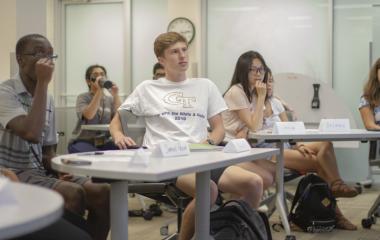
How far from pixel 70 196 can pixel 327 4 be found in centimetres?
426

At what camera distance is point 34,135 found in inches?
75.7

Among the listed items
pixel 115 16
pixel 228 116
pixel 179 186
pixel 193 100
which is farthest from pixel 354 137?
pixel 115 16

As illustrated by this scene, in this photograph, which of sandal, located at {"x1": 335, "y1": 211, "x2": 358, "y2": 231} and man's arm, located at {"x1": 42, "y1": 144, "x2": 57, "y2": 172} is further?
sandal, located at {"x1": 335, "y1": 211, "x2": 358, "y2": 231}

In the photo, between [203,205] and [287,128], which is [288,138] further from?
[203,205]

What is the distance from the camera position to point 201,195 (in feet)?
6.21

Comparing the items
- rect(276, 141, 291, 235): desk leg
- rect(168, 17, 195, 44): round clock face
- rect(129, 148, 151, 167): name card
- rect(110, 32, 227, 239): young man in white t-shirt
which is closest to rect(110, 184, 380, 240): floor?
rect(276, 141, 291, 235): desk leg

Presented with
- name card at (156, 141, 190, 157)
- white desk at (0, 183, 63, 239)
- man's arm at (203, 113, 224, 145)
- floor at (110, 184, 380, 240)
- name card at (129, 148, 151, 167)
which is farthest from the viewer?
floor at (110, 184, 380, 240)

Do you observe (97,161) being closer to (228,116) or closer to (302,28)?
(228,116)

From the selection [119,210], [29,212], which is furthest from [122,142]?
[29,212]

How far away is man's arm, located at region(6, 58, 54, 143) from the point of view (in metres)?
1.92

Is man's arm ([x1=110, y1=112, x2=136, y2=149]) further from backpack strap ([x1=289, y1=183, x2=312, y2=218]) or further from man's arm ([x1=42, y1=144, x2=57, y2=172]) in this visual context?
backpack strap ([x1=289, y1=183, x2=312, y2=218])

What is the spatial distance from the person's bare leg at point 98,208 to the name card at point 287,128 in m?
1.12

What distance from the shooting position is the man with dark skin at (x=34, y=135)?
1.93 m

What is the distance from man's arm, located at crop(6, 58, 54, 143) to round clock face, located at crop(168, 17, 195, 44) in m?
4.00
